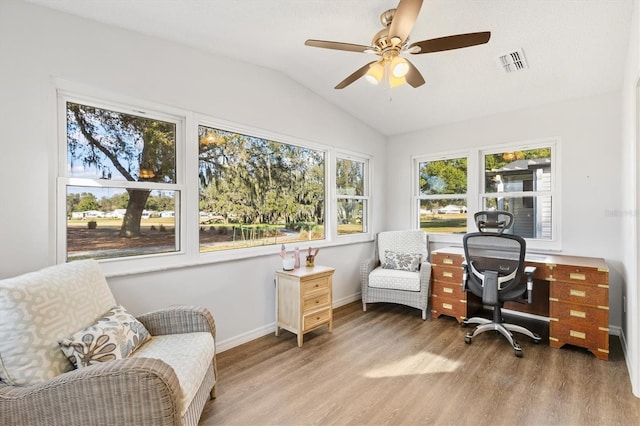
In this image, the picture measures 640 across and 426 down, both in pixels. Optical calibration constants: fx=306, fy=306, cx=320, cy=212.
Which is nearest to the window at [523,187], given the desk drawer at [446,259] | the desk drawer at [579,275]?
the desk drawer at [579,275]

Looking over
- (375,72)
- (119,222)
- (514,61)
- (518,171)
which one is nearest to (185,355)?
(119,222)

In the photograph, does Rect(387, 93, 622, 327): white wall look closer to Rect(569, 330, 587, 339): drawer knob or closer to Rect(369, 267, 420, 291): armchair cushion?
Rect(569, 330, 587, 339): drawer knob

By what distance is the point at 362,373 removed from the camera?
2.38 meters

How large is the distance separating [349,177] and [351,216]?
1.81 feet

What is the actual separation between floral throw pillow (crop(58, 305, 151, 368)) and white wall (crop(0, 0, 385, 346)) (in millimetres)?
531

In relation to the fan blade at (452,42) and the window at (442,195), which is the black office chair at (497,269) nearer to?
the window at (442,195)

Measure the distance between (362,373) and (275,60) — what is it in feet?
9.49

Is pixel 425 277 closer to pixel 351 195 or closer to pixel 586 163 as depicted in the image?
pixel 351 195

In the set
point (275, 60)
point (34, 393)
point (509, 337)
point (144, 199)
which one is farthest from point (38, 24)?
point (509, 337)

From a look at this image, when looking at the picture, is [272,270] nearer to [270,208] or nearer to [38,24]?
[270,208]

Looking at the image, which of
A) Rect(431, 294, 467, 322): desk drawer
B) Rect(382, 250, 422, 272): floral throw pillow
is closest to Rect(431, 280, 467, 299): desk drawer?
Rect(431, 294, 467, 322): desk drawer

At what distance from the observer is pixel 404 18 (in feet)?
5.57

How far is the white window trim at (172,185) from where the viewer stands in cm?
200

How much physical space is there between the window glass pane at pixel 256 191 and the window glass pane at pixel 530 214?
231 cm
